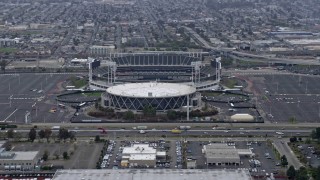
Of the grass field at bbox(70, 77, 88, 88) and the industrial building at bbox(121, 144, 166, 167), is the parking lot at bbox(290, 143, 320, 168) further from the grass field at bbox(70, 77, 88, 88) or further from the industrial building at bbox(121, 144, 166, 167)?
the grass field at bbox(70, 77, 88, 88)

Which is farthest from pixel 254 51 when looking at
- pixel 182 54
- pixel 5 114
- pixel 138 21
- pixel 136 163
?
pixel 136 163

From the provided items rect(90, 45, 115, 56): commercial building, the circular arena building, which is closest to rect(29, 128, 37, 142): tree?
the circular arena building

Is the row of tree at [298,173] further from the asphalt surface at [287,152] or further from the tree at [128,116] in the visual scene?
the tree at [128,116]

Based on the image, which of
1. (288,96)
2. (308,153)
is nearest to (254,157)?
(308,153)

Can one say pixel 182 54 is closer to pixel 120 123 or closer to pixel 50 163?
pixel 120 123

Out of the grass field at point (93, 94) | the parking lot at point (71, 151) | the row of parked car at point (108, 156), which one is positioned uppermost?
the grass field at point (93, 94)

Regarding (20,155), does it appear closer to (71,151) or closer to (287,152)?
(71,151)

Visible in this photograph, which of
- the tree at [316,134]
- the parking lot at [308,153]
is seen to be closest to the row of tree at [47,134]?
the parking lot at [308,153]
